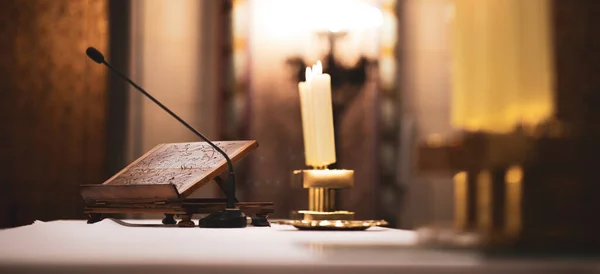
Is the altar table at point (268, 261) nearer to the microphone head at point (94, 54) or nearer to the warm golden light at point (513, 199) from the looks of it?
the warm golden light at point (513, 199)

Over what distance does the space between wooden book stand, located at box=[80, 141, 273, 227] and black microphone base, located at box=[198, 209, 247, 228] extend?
Answer: 0.22ft

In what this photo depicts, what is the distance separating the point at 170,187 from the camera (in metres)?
1.58

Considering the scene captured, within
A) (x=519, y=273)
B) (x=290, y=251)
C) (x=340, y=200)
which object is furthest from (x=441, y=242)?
(x=340, y=200)

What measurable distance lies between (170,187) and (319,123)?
35 centimetres

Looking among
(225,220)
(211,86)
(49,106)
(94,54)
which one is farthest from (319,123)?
Answer: (49,106)

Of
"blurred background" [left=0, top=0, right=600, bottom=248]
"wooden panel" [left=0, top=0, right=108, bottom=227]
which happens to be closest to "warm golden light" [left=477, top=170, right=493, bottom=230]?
"blurred background" [left=0, top=0, right=600, bottom=248]

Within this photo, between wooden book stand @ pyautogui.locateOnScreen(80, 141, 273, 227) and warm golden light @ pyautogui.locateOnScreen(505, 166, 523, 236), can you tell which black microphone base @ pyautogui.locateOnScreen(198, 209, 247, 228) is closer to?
wooden book stand @ pyautogui.locateOnScreen(80, 141, 273, 227)

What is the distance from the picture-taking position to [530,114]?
807 mm

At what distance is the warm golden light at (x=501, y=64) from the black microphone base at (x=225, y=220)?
81 centimetres

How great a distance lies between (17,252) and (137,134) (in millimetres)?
1382

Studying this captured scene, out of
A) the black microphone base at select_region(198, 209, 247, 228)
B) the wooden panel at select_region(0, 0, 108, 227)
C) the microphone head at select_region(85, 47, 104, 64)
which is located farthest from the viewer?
the wooden panel at select_region(0, 0, 108, 227)

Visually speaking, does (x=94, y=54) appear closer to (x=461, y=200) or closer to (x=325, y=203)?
(x=325, y=203)

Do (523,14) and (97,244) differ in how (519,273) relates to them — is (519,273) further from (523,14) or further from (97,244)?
(97,244)

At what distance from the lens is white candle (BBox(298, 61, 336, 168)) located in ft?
5.43
